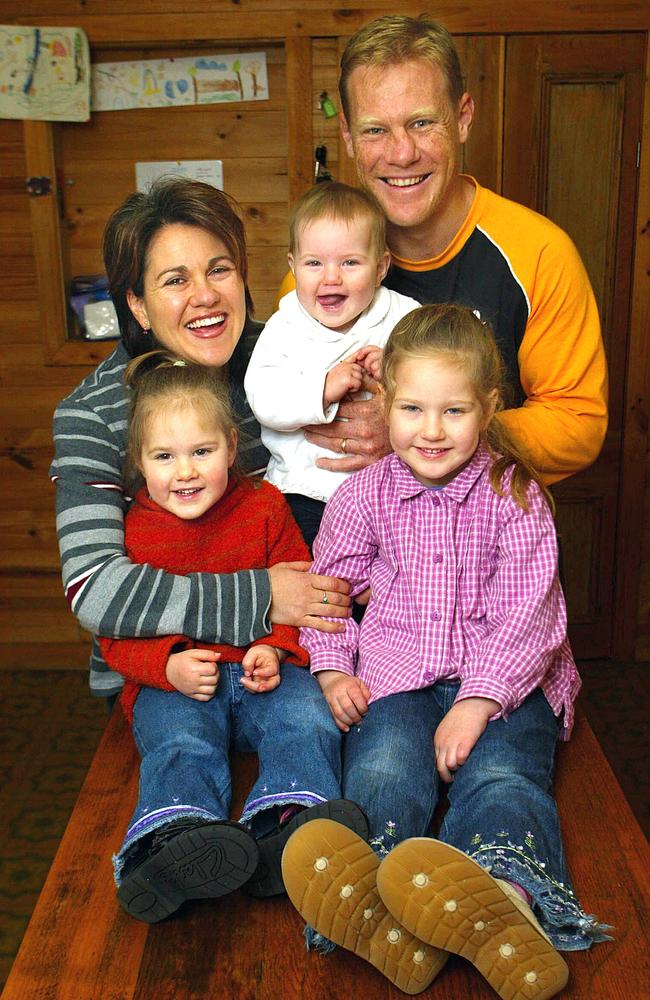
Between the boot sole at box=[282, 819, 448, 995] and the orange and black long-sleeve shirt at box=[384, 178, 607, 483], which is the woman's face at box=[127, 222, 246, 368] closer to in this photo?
the orange and black long-sleeve shirt at box=[384, 178, 607, 483]

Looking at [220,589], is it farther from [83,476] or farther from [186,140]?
[186,140]

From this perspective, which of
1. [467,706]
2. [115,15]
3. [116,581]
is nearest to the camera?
[467,706]

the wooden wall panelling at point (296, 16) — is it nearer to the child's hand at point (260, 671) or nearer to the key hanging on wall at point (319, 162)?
the key hanging on wall at point (319, 162)

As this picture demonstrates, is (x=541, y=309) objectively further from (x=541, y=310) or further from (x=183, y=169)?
(x=183, y=169)

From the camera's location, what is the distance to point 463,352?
4.96 feet

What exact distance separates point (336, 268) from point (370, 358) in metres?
0.17

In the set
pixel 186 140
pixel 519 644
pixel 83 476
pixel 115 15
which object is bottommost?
pixel 519 644

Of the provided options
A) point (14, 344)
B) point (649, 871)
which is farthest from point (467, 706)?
point (14, 344)

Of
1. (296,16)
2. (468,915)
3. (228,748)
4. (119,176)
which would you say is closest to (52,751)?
(228,748)

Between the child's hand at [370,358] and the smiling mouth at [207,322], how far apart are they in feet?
0.87

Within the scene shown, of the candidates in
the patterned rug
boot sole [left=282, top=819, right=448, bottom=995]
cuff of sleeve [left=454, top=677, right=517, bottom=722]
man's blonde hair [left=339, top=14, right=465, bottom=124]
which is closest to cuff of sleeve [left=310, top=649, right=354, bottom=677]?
cuff of sleeve [left=454, top=677, right=517, bottom=722]

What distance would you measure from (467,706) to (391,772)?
157mm

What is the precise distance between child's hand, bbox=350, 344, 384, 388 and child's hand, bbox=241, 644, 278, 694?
0.53m

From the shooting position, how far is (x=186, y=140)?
3396 millimetres
